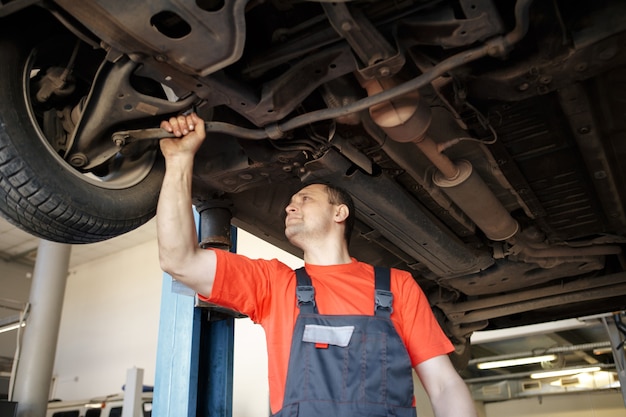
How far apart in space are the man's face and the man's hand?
1.25ft

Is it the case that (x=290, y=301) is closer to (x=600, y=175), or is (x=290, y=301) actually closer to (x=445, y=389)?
(x=445, y=389)

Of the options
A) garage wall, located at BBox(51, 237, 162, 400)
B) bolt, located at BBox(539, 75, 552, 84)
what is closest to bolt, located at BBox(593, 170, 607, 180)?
bolt, located at BBox(539, 75, 552, 84)

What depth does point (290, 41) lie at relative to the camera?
1.49 meters

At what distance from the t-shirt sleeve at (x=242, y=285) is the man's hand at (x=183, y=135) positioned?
302mm

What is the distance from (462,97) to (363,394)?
0.90m

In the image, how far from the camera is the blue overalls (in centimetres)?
138

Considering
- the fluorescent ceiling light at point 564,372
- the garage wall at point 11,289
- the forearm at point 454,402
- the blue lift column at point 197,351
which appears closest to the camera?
the forearm at point 454,402

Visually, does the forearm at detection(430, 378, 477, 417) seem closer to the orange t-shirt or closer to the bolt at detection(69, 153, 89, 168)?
the orange t-shirt

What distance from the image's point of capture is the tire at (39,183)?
1397 mm

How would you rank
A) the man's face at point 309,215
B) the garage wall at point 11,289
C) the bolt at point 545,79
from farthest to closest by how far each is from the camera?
the garage wall at point 11,289, the man's face at point 309,215, the bolt at point 545,79

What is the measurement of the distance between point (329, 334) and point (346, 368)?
0.31 ft

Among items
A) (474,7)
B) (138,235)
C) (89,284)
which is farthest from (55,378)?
(474,7)

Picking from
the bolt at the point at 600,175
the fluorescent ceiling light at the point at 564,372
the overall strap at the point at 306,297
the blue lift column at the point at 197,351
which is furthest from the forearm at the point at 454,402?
the fluorescent ceiling light at the point at 564,372

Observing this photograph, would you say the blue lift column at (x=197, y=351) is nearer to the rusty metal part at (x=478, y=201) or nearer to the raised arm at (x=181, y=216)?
the raised arm at (x=181, y=216)
